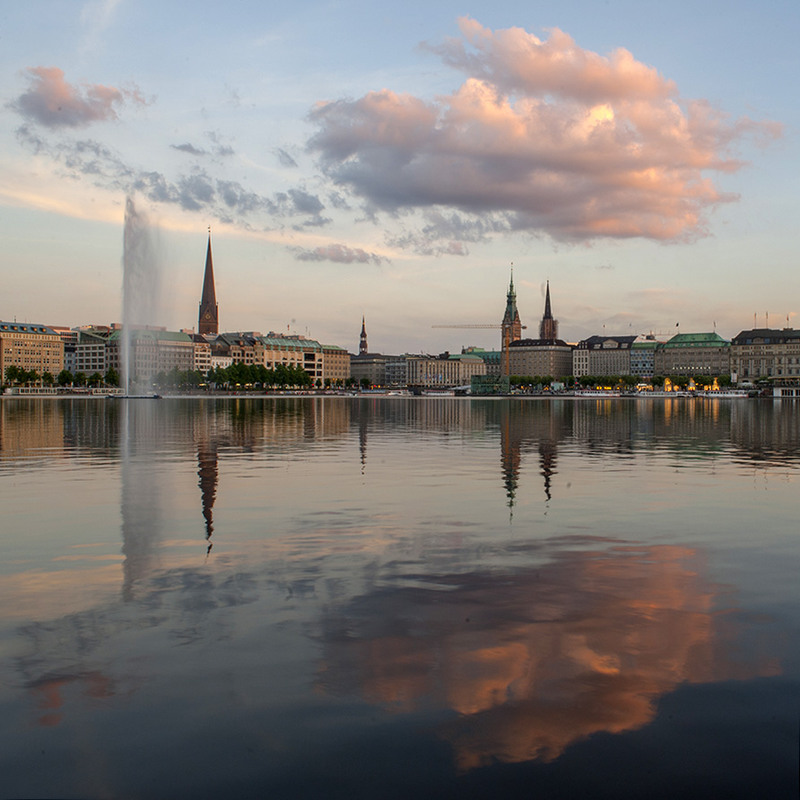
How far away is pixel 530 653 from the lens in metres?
9.14

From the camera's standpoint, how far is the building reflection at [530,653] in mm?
7527

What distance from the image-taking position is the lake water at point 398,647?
676 centimetres

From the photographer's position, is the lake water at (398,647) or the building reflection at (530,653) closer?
the lake water at (398,647)

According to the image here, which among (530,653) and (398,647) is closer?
(530,653)

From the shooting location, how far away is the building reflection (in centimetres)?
753

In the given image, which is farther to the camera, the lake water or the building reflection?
the building reflection

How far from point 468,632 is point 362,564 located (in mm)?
3933

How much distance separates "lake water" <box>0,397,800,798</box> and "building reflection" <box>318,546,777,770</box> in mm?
37

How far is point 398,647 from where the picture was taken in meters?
9.30

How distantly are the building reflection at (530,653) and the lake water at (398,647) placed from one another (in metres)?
0.04

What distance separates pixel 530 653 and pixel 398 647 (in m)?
1.51

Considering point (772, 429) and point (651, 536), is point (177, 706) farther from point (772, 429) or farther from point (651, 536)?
point (772, 429)

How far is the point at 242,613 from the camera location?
34.8 feet

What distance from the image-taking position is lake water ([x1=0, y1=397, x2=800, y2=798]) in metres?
6.76
